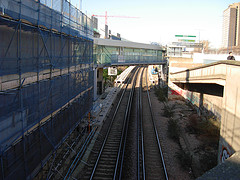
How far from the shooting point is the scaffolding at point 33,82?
570 cm

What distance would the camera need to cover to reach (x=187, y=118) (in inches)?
677

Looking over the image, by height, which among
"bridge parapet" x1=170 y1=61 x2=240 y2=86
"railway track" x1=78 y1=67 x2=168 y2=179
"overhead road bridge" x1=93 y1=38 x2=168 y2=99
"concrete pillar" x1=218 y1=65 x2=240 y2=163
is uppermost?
"overhead road bridge" x1=93 y1=38 x2=168 y2=99

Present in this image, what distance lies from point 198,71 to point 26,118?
392 inches

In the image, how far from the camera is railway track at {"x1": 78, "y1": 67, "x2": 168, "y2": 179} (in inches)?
363

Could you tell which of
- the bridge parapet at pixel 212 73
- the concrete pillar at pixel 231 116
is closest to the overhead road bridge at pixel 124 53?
the bridge parapet at pixel 212 73

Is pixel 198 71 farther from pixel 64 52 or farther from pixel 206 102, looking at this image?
pixel 64 52

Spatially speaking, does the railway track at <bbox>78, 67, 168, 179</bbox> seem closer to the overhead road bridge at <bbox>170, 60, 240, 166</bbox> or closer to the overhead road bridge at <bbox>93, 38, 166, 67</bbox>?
the overhead road bridge at <bbox>170, 60, 240, 166</bbox>

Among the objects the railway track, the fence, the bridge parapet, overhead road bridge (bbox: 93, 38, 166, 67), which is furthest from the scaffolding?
overhead road bridge (bbox: 93, 38, 166, 67)

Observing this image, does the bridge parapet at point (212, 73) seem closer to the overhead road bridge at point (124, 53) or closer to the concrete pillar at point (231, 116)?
the concrete pillar at point (231, 116)

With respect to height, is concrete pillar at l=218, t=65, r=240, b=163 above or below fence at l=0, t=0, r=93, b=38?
below

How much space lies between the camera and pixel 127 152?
11164 millimetres

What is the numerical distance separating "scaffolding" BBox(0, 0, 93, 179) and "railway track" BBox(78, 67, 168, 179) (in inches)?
76.7

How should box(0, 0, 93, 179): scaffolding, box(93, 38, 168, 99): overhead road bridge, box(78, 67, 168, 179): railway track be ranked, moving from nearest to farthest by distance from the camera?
1. box(0, 0, 93, 179): scaffolding
2. box(78, 67, 168, 179): railway track
3. box(93, 38, 168, 99): overhead road bridge

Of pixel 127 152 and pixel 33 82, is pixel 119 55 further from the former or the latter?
pixel 33 82
